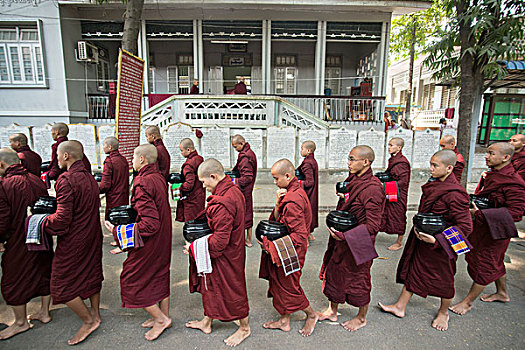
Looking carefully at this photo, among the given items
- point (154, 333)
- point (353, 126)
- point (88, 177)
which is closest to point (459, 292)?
point (154, 333)

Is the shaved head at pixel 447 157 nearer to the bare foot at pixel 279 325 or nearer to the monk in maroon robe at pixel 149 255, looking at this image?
the bare foot at pixel 279 325

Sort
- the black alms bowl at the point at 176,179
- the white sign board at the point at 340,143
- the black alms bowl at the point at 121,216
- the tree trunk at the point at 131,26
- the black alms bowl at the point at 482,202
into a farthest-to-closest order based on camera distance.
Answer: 1. the white sign board at the point at 340,143
2. the tree trunk at the point at 131,26
3. the black alms bowl at the point at 176,179
4. the black alms bowl at the point at 482,202
5. the black alms bowl at the point at 121,216

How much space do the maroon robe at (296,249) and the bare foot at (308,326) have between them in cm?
21

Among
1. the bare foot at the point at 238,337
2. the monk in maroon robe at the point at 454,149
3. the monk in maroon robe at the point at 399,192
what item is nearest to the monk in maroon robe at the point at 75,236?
the bare foot at the point at 238,337

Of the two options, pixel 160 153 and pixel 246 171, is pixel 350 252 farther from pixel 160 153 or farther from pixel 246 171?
pixel 160 153

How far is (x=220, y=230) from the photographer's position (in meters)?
2.55

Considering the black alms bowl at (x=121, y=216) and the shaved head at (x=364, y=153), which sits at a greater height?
the shaved head at (x=364, y=153)

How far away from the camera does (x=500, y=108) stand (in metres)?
13.1

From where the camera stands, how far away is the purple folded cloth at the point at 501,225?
3213mm

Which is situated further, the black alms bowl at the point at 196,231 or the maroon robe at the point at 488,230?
the maroon robe at the point at 488,230

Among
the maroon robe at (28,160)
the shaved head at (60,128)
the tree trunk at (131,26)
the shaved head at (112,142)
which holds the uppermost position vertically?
the tree trunk at (131,26)

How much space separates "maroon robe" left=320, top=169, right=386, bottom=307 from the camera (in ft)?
9.34

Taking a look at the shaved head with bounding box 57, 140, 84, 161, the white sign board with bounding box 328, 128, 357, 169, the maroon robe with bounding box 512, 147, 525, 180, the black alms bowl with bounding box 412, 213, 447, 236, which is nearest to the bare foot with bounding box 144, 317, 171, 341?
the shaved head with bounding box 57, 140, 84, 161

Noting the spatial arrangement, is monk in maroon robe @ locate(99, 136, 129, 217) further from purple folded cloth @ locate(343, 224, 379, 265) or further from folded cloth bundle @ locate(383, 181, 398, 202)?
folded cloth bundle @ locate(383, 181, 398, 202)
